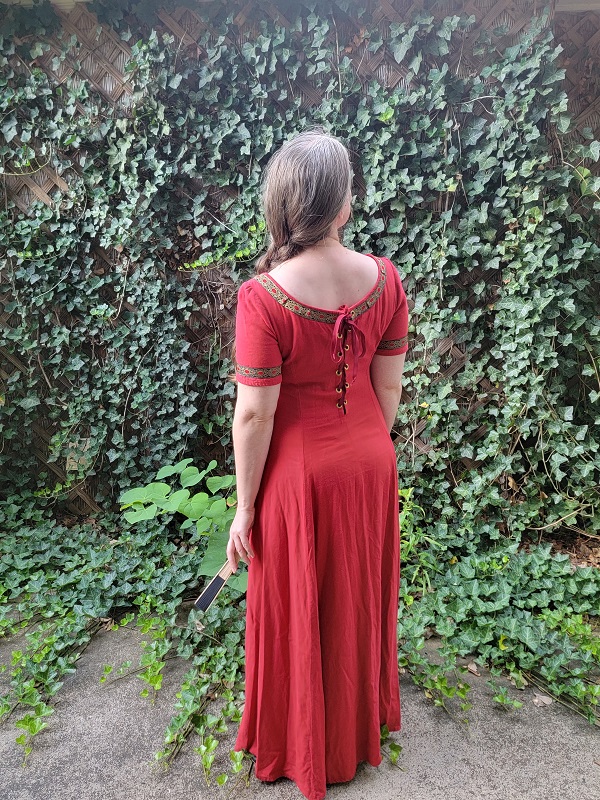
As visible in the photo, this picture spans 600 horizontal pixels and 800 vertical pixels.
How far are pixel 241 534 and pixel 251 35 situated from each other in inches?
96.4

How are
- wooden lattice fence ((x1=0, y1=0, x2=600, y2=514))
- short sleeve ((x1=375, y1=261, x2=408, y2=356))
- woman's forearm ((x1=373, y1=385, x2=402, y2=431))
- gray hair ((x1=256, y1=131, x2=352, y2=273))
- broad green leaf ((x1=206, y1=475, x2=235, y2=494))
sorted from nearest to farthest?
gray hair ((x1=256, y1=131, x2=352, y2=273)) < short sleeve ((x1=375, y1=261, x2=408, y2=356)) < woman's forearm ((x1=373, y1=385, x2=402, y2=431)) < broad green leaf ((x1=206, y1=475, x2=235, y2=494)) < wooden lattice fence ((x1=0, y1=0, x2=600, y2=514))

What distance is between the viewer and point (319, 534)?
147 centimetres

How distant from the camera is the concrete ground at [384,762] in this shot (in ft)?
5.48

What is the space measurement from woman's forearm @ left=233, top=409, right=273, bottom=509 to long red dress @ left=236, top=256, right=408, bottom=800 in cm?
4

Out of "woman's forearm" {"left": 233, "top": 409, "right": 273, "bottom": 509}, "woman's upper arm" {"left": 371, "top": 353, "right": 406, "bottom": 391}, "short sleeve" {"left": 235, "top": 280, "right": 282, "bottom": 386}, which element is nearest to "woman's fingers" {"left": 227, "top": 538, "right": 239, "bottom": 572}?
"woman's forearm" {"left": 233, "top": 409, "right": 273, "bottom": 509}

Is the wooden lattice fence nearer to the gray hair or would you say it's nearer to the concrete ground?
the concrete ground

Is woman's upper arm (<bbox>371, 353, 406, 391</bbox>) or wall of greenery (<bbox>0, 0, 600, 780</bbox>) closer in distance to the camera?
woman's upper arm (<bbox>371, 353, 406, 391</bbox>)

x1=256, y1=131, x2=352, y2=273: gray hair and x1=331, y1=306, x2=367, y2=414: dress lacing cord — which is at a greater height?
x1=256, y1=131, x2=352, y2=273: gray hair

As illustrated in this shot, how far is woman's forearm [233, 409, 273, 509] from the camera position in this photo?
54.9 inches

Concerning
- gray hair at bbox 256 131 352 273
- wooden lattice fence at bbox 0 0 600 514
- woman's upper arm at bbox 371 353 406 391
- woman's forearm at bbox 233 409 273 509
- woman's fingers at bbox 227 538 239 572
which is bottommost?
woman's fingers at bbox 227 538 239 572

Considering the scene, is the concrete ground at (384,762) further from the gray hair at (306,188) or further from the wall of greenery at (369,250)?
the gray hair at (306,188)

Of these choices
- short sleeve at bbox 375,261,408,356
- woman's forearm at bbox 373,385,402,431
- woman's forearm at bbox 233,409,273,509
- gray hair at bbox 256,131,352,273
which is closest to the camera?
gray hair at bbox 256,131,352,273

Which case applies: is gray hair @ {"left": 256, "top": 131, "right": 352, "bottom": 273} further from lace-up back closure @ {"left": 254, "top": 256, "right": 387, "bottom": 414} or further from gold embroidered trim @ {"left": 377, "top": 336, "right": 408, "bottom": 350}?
gold embroidered trim @ {"left": 377, "top": 336, "right": 408, "bottom": 350}

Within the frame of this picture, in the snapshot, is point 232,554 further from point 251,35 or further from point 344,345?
point 251,35
